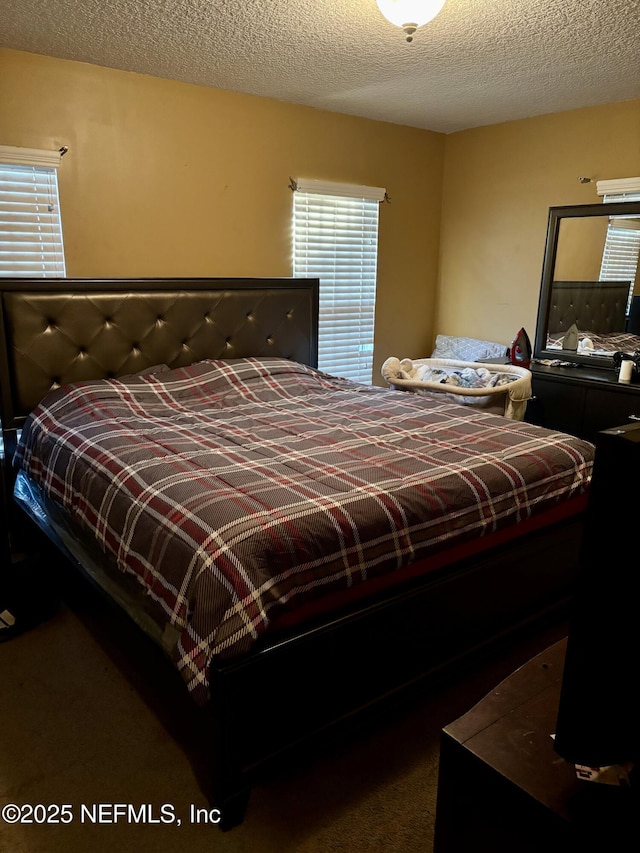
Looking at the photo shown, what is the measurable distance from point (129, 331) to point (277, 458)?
143 centimetres

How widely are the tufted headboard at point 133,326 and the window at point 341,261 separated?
10.3 inches

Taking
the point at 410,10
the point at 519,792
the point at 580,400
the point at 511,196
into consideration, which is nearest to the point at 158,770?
the point at 519,792

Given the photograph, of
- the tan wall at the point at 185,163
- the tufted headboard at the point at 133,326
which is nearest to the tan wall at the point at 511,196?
the tan wall at the point at 185,163

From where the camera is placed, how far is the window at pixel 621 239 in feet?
11.3

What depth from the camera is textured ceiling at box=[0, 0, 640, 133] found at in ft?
7.53

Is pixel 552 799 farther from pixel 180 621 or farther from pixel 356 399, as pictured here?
pixel 356 399

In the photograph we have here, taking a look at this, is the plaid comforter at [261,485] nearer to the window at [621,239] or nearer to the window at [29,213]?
the window at [29,213]

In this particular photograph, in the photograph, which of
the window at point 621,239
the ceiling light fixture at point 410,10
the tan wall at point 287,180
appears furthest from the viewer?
the window at point 621,239

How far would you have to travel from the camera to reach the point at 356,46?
2.69m

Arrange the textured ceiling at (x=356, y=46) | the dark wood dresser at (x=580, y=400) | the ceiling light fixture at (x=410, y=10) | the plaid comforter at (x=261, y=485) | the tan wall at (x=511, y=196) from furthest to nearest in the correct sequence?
the tan wall at (x=511, y=196) → the dark wood dresser at (x=580, y=400) → the textured ceiling at (x=356, y=46) → the ceiling light fixture at (x=410, y=10) → the plaid comforter at (x=261, y=485)

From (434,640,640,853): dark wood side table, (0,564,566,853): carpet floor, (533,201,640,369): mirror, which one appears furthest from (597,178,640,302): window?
(434,640,640,853): dark wood side table

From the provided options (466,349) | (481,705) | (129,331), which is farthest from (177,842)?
(466,349)

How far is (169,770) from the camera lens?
1.75 metres

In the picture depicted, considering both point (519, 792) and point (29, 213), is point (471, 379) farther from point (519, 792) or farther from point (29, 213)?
point (519, 792)
